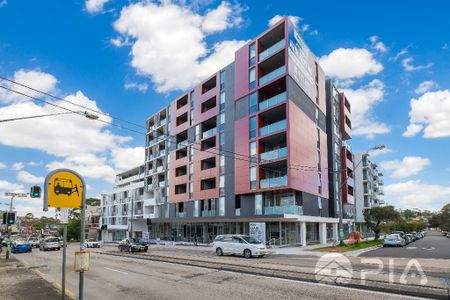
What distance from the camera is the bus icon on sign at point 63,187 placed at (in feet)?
26.1

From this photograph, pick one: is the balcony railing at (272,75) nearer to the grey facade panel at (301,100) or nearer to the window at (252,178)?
the grey facade panel at (301,100)

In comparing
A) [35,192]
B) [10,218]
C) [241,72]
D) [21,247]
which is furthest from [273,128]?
[21,247]

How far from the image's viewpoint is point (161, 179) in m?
62.8

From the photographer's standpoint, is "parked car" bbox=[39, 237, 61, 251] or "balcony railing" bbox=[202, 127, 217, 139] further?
"balcony railing" bbox=[202, 127, 217, 139]

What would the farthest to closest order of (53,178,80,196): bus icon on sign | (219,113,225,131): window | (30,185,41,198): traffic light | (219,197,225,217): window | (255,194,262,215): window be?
(219,113,225,131): window, (219,197,225,217): window, (255,194,262,215): window, (30,185,41,198): traffic light, (53,178,80,196): bus icon on sign

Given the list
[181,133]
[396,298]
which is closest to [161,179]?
[181,133]

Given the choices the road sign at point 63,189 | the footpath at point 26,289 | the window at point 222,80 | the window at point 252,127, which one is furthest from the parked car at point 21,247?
the road sign at point 63,189

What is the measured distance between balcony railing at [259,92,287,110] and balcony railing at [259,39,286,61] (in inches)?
199

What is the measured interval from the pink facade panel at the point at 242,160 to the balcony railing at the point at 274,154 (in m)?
2.29

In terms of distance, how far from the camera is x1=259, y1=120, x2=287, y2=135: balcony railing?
3719 cm

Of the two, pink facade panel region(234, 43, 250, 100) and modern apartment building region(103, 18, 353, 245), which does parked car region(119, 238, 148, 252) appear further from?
pink facade panel region(234, 43, 250, 100)

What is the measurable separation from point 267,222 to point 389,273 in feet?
80.4

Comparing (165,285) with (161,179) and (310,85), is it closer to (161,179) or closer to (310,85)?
(310,85)

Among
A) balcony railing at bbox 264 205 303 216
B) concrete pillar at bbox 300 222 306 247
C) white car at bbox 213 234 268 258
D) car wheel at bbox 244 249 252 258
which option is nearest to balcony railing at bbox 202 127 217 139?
balcony railing at bbox 264 205 303 216
